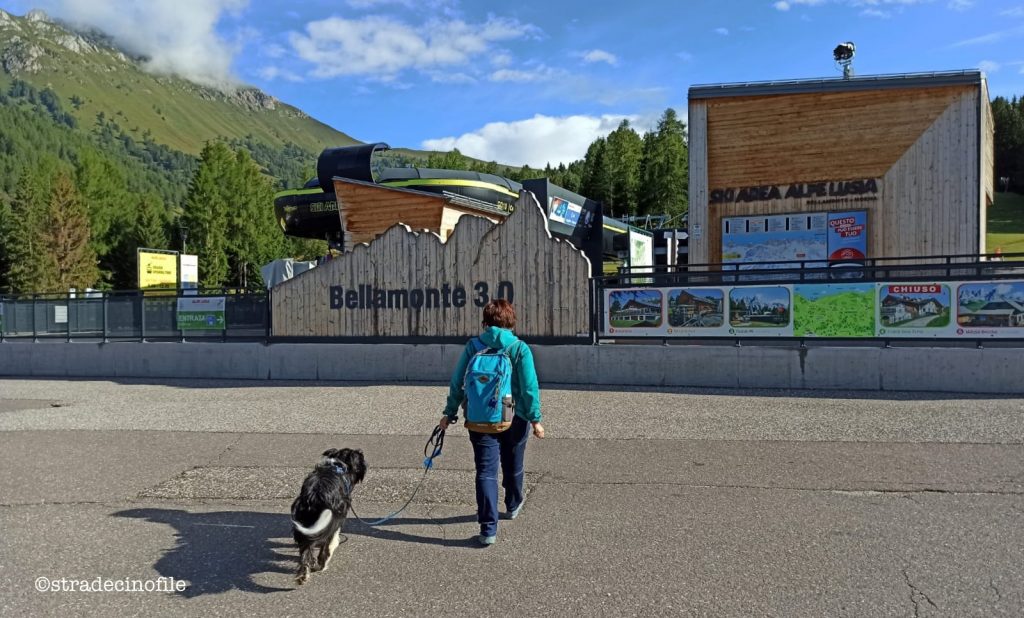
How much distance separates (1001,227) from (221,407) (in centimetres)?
8802

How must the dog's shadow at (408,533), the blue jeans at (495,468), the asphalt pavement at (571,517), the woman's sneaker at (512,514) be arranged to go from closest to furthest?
the asphalt pavement at (571,517) → the blue jeans at (495,468) → the dog's shadow at (408,533) → the woman's sneaker at (512,514)

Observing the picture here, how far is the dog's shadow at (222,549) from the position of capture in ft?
14.2

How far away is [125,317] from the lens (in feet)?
53.1

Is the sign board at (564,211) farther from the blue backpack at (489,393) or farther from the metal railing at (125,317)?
the blue backpack at (489,393)

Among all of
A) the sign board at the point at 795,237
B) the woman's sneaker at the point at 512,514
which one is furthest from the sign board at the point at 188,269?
the woman's sneaker at the point at 512,514

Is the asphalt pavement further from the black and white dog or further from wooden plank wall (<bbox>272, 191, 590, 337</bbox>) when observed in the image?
wooden plank wall (<bbox>272, 191, 590, 337</bbox>)

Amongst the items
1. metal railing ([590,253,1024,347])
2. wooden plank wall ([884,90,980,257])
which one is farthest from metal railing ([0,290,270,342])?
wooden plank wall ([884,90,980,257])

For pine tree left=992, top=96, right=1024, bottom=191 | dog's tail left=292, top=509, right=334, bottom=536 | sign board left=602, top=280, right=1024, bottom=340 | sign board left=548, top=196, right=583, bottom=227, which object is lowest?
dog's tail left=292, top=509, right=334, bottom=536

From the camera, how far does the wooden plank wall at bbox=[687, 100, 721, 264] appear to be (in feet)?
59.2

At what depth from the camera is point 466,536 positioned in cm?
508

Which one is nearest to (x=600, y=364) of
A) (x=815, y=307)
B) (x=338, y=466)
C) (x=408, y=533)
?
(x=815, y=307)

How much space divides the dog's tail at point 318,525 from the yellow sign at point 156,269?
24.5 m

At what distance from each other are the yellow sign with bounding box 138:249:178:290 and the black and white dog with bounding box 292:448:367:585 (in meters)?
24.3

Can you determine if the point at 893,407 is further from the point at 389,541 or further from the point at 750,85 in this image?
the point at 750,85
